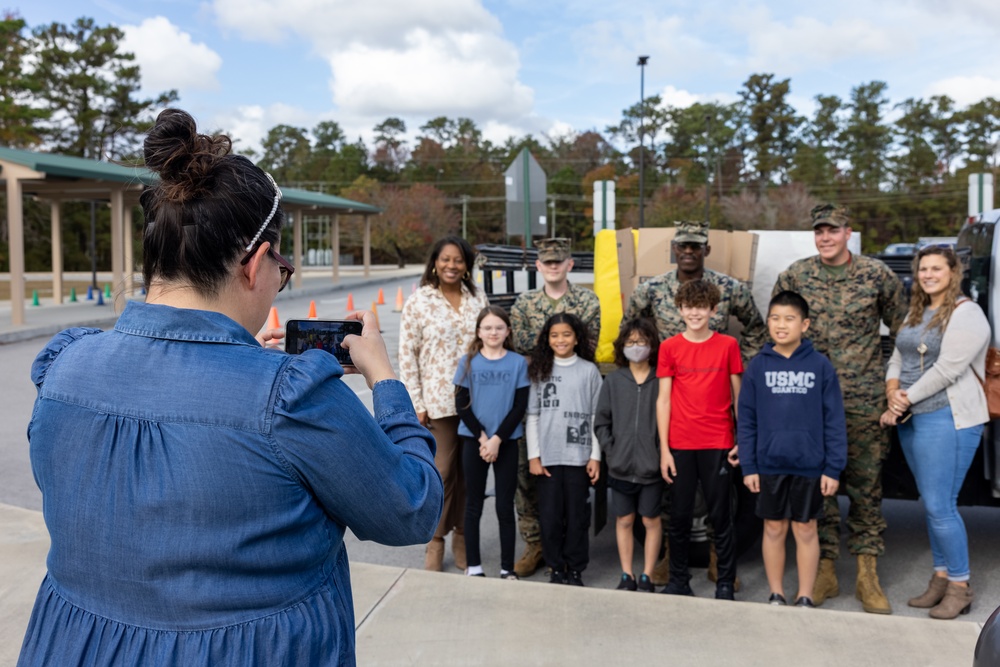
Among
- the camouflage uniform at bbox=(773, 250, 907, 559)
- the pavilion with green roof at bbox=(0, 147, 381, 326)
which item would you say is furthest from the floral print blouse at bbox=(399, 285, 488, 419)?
the pavilion with green roof at bbox=(0, 147, 381, 326)

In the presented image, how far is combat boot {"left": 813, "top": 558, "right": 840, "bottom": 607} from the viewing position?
15.5ft

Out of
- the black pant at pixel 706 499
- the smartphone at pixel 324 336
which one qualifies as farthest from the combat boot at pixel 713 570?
the smartphone at pixel 324 336

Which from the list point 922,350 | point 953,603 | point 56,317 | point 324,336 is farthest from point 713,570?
point 56,317

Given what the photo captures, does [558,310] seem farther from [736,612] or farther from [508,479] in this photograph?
[736,612]

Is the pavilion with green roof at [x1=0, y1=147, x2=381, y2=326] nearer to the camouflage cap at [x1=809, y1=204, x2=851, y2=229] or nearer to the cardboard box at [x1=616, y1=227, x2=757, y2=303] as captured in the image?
the cardboard box at [x1=616, y1=227, x2=757, y2=303]

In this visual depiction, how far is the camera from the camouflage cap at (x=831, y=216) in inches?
196

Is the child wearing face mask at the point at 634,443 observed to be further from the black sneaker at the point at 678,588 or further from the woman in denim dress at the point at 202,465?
the woman in denim dress at the point at 202,465

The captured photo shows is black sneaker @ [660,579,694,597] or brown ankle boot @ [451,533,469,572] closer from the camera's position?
black sneaker @ [660,579,694,597]

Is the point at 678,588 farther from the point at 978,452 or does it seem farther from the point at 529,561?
the point at 978,452

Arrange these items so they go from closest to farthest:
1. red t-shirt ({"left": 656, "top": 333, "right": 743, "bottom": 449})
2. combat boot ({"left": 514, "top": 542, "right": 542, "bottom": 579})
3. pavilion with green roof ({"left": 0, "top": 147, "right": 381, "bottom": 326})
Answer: red t-shirt ({"left": 656, "top": 333, "right": 743, "bottom": 449}), combat boot ({"left": 514, "top": 542, "right": 542, "bottom": 579}), pavilion with green roof ({"left": 0, "top": 147, "right": 381, "bottom": 326})

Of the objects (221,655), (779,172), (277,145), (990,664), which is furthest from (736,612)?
(277,145)

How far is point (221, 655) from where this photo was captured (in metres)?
1.40

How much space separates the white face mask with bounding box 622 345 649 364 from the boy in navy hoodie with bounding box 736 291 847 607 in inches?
23.6

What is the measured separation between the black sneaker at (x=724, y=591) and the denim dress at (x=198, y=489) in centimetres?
361
